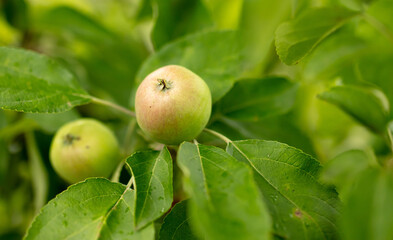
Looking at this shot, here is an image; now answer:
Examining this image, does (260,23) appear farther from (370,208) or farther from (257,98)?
(370,208)

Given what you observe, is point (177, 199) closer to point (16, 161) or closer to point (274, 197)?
point (274, 197)

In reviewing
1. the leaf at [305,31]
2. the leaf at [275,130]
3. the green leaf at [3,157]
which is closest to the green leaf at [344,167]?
the leaf at [305,31]

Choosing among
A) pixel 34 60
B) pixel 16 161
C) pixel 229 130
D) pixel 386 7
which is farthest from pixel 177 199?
pixel 386 7

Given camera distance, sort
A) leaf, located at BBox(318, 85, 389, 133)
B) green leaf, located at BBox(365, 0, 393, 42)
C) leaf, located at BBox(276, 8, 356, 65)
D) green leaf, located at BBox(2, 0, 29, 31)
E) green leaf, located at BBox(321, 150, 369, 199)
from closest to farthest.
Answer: green leaf, located at BBox(321, 150, 369, 199) → leaf, located at BBox(276, 8, 356, 65) → leaf, located at BBox(318, 85, 389, 133) → green leaf, located at BBox(365, 0, 393, 42) → green leaf, located at BBox(2, 0, 29, 31)

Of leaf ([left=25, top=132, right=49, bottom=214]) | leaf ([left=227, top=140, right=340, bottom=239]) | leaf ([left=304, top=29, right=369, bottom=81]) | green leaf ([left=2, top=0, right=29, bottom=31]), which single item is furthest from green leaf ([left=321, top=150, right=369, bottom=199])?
green leaf ([left=2, top=0, right=29, bottom=31])

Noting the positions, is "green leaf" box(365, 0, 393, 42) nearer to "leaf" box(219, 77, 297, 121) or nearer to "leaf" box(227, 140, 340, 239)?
"leaf" box(219, 77, 297, 121)
